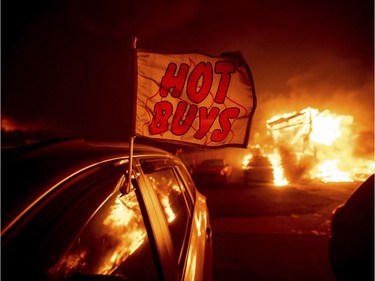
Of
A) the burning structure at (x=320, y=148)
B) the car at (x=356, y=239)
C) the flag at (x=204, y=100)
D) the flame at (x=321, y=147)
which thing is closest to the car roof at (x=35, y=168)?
the flag at (x=204, y=100)

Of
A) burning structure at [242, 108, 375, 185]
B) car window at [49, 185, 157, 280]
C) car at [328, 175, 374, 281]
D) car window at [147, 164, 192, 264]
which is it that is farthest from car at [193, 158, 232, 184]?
car window at [49, 185, 157, 280]

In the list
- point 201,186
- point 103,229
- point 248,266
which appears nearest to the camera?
point 103,229

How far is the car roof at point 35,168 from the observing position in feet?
2.60

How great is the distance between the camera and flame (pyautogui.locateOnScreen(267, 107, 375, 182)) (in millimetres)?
18109

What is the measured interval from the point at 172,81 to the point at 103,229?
1287mm

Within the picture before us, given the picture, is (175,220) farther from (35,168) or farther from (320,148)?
(320,148)

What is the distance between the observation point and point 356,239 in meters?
1.88

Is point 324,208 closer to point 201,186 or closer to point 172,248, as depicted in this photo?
point 201,186

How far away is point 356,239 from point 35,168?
2140mm

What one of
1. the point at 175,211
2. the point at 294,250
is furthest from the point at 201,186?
the point at 175,211

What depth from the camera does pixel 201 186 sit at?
41.6ft

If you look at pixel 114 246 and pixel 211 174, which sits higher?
pixel 114 246

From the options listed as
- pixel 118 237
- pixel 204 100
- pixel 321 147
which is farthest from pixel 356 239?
pixel 321 147

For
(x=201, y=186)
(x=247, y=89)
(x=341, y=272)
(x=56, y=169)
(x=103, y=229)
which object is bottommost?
(x=201, y=186)
